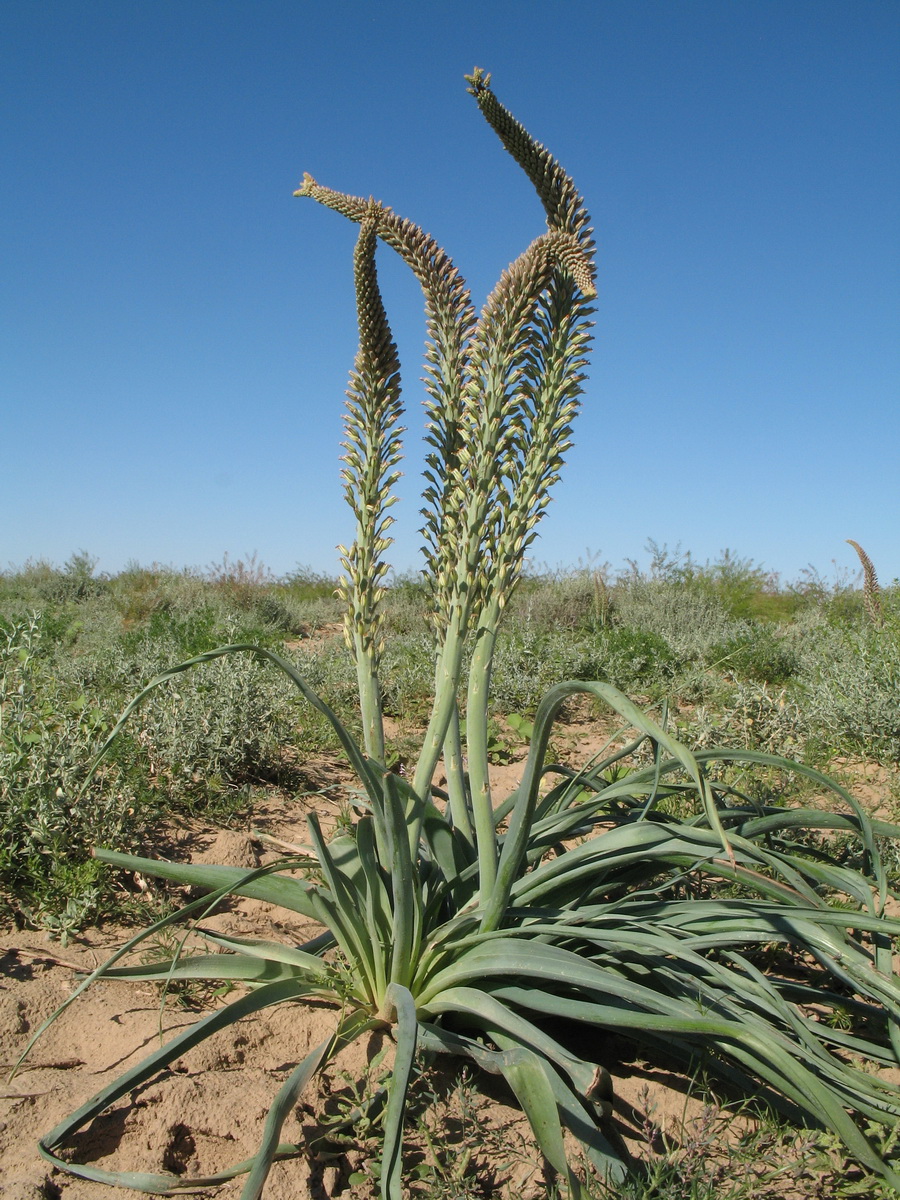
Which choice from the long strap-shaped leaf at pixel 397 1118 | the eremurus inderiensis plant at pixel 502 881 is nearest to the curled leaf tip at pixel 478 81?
the eremurus inderiensis plant at pixel 502 881

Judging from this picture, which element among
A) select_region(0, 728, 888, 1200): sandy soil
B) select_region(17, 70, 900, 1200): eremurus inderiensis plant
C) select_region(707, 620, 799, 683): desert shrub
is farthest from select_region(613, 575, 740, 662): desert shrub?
select_region(0, 728, 888, 1200): sandy soil

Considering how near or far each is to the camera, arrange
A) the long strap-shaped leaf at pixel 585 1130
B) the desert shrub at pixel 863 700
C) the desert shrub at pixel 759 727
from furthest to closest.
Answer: the desert shrub at pixel 863 700
the desert shrub at pixel 759 727
the long strap-shaped leaf at pixel 585 1130

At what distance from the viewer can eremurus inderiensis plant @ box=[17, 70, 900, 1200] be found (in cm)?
192

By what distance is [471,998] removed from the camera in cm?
204

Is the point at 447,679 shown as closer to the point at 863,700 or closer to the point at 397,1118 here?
the point at 397,1118

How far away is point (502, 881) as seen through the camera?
6.94 feet

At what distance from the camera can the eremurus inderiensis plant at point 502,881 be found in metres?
1.92

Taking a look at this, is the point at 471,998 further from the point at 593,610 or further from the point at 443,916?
the point at 593,610

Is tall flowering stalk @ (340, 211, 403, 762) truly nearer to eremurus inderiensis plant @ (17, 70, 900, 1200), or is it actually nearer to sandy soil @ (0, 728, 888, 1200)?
eremurus inderiensis plant @ (17, 70, 900, 1200)

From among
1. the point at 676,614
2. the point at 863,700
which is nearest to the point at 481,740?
the point at 863,700

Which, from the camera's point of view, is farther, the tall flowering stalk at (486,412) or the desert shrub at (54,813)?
the desert shrub at (54,813)

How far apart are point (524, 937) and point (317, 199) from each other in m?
2.24

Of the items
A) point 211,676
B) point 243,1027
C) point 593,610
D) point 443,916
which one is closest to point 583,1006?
point 443,916

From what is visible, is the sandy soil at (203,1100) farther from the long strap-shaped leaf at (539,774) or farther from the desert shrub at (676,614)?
the desert shrub at (676,614)
